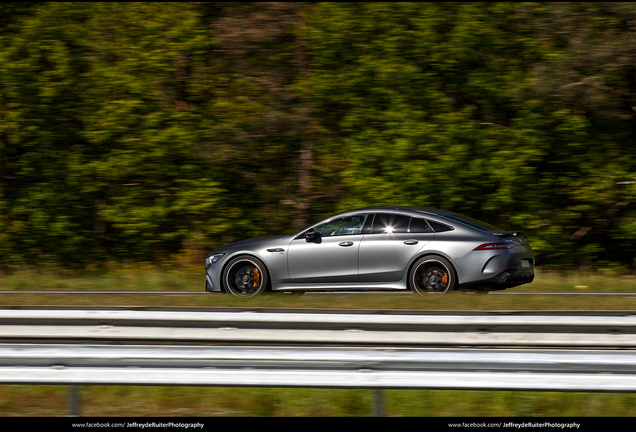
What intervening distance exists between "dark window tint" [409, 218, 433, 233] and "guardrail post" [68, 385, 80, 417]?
626cm

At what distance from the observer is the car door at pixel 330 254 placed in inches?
436

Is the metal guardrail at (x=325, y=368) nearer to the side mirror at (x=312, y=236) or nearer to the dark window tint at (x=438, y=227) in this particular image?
the dark window tint at (x=438, y=227)

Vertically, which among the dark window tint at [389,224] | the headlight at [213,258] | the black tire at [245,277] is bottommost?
the black tire at [245,277]

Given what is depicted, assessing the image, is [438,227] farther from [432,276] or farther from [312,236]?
[312,236]

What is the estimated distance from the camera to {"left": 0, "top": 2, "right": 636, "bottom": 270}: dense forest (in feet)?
54.2

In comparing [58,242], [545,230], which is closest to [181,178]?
[58,242]

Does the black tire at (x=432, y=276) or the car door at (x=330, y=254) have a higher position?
the car door at (x=330, y=254)

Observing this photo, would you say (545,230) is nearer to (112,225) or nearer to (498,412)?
(112,225)

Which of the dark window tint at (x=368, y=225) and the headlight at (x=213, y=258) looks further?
the headlight at (x=213, y=258)

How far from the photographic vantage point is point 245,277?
11633 millimetres

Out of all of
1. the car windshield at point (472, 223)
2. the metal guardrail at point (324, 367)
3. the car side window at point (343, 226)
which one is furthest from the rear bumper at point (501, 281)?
the metal guardrail at point (324, 367)

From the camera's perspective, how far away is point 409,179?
53.7 ft

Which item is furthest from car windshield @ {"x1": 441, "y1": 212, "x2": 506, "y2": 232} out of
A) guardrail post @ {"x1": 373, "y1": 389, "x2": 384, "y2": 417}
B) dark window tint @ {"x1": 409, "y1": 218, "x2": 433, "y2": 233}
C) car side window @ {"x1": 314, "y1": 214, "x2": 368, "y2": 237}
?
guardrail post @ {"x1": 373, "y1": 389, "x2": 384, "y2": 417}

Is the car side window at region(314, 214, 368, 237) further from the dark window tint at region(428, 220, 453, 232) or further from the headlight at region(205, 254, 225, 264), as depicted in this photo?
the headlight at region(205, 254, 225, 264)
